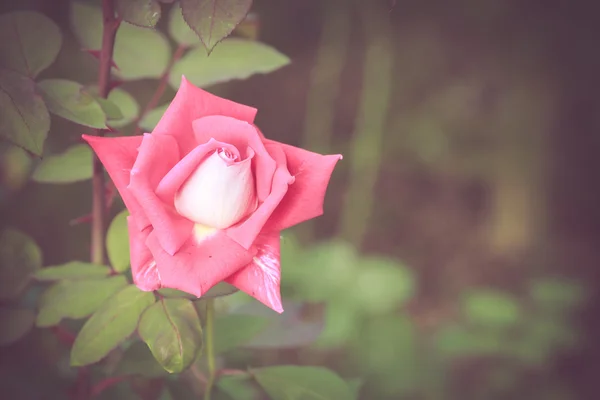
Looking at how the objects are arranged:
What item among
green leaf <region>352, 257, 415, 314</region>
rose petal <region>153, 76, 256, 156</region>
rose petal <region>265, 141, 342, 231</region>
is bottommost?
green leaf <region>352, 257, 415, 314</region>

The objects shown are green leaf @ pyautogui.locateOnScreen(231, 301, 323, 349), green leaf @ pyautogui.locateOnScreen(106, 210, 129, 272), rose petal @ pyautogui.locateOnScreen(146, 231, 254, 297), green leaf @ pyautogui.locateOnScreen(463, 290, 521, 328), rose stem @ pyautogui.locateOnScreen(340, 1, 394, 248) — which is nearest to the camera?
rose petal @ pyautogui.locateOnScreen(146, 231, 254, 297)

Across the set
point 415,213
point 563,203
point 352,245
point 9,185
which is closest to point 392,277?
point 352,245

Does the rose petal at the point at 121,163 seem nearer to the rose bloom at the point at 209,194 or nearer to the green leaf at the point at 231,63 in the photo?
the rose bloom at the point at 209,194

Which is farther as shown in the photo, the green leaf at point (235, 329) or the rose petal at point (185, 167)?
the green leaf at point (235, 329)

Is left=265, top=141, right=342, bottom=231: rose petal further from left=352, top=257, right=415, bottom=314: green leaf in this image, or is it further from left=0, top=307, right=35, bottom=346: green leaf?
left=352, top=257, right=415, bottom=314: green leaf

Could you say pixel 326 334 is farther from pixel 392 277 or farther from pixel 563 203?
pixel 563 203

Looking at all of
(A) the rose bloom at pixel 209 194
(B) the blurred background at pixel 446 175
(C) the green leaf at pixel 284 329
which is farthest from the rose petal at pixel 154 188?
(B) the blurred background at pixel 446 175

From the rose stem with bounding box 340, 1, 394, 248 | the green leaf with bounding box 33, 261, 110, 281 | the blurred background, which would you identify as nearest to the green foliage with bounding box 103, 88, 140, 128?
the green leaf with bounding box 33, 261, 110, 281
